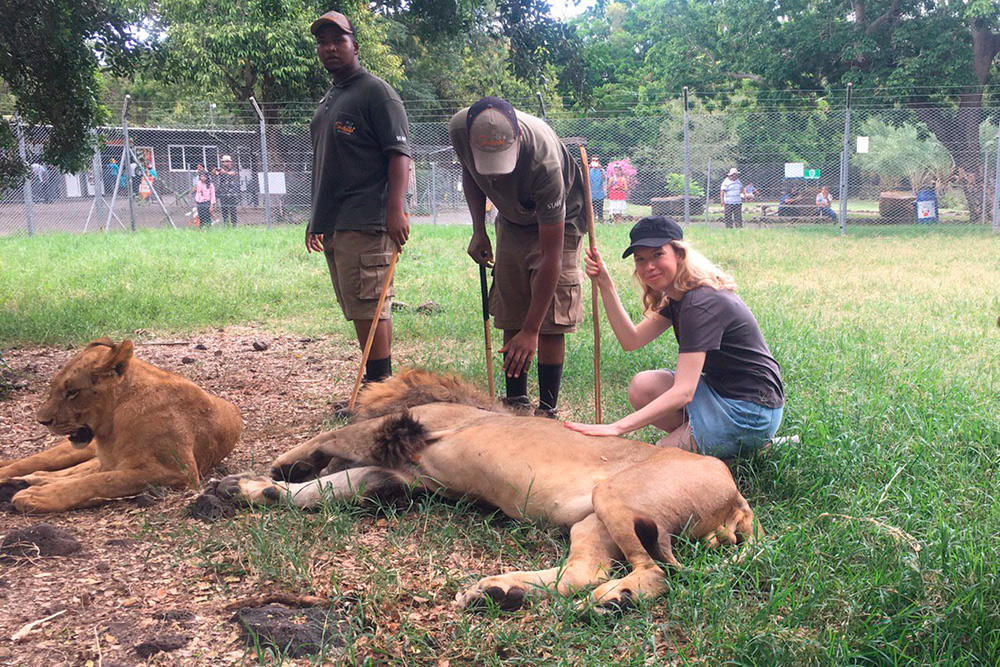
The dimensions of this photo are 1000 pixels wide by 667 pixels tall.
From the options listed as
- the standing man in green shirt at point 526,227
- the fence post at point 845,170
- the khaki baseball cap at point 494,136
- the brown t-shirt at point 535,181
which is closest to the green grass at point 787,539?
the standing man in green shirt at point 526,227

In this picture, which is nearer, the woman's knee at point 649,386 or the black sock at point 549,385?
the woman's knee at point 649,386

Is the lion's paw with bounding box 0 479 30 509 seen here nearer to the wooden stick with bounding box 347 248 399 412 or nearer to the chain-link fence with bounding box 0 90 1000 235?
the wooden stick with bounding box 347 248 399 412

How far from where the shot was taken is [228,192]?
19516mm

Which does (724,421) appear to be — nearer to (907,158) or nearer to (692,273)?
(692,273)

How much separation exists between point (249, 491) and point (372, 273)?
5.66ft

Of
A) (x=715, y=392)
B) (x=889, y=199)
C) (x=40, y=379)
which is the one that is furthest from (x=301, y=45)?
(x=715, y=392)

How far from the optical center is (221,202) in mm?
19344

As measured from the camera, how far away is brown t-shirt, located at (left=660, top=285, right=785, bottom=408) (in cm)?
366

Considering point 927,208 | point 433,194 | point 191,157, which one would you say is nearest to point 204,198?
point 191,157

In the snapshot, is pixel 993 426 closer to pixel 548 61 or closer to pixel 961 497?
pixel 961 497

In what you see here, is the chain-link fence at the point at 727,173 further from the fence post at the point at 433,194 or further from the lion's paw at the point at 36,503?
the lion's paw at the point at 36,503

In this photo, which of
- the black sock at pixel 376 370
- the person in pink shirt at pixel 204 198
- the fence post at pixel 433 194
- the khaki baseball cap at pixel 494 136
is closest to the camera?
the khaki baseball cap at pixel 494 136

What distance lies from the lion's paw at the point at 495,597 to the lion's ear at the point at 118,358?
1.85m

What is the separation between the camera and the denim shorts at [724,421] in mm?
3781
